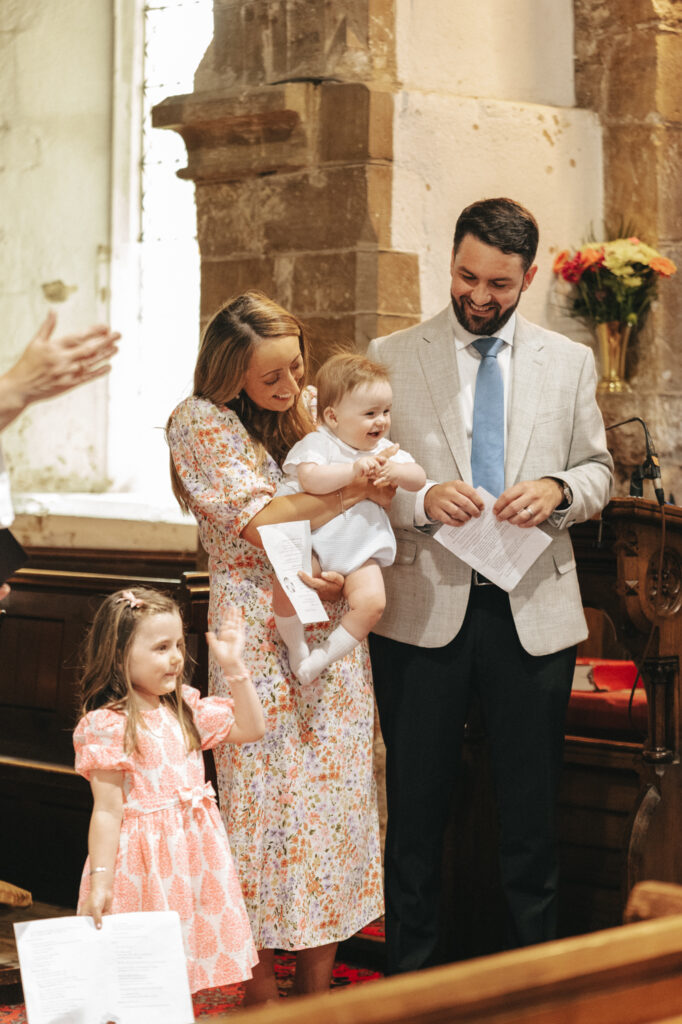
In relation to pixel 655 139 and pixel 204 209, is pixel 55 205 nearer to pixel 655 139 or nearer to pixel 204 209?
pixel 204 209

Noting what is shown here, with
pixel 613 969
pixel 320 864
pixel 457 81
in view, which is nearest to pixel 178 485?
pixel 320 864

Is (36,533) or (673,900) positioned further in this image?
(36,533)

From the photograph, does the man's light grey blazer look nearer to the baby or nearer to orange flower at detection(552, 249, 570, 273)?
the baby

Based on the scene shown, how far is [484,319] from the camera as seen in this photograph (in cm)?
309

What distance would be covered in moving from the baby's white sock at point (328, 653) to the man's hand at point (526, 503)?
43cm

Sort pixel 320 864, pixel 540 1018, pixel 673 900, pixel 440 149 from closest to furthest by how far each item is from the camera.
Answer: pixel 540 1018, pixel 673 900, pixel 320 864, pixel 440 149

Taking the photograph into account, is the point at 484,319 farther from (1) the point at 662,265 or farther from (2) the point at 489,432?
(1) the point at 662,265

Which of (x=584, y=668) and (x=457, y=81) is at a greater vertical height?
(x=457, y=81)

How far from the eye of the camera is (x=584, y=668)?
14.3 ft

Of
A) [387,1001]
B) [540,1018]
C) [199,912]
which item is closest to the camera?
[387,1001]

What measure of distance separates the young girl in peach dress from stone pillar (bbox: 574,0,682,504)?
2.91 meters

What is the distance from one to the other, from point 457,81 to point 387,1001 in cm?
426

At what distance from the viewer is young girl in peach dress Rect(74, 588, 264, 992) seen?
2.70 m

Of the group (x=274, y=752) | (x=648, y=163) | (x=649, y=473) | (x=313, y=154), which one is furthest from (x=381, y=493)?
(x=648, y=163)
